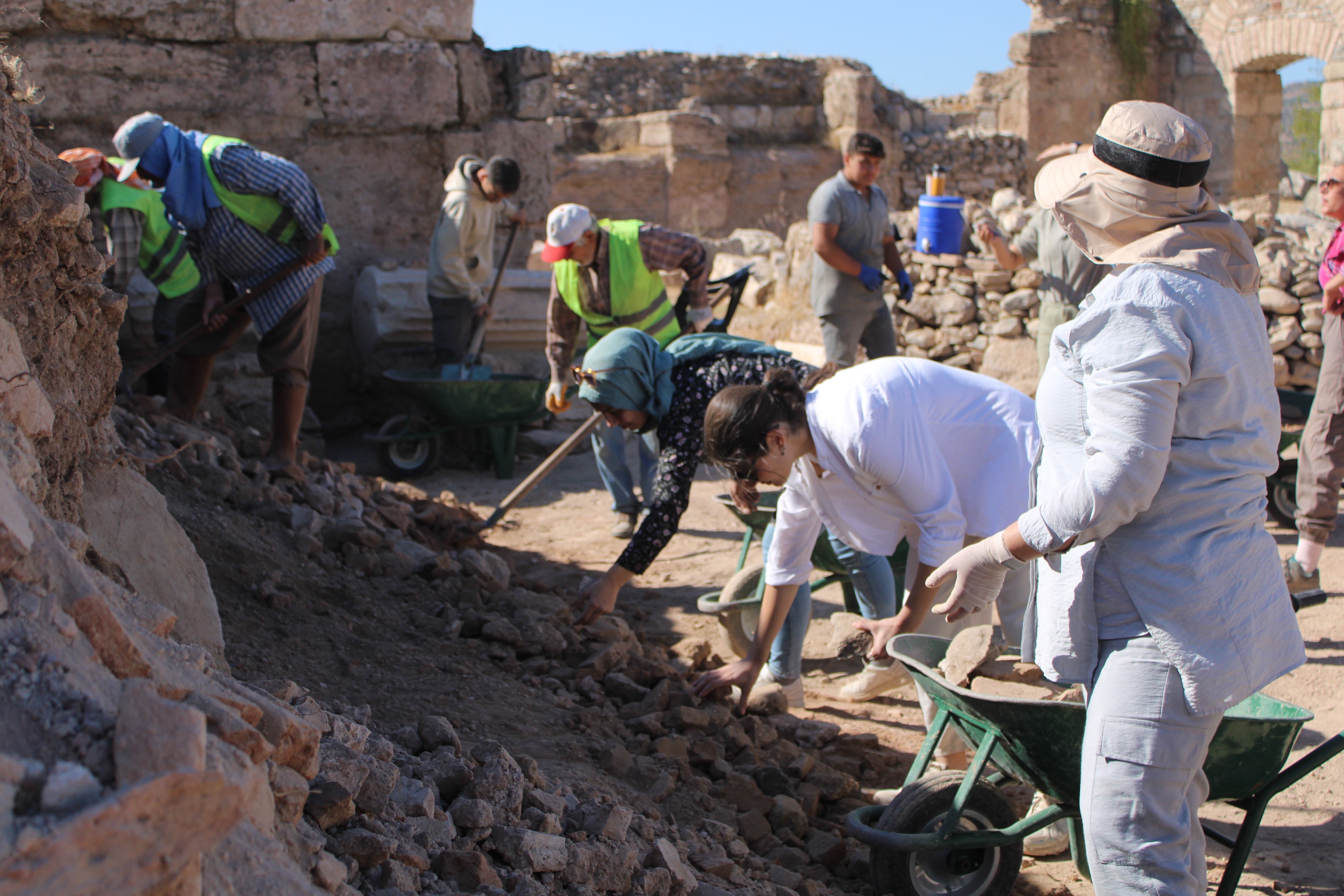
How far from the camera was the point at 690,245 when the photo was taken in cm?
526

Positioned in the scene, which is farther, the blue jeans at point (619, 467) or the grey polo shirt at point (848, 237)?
the grey polo shirt at point (848, 237)

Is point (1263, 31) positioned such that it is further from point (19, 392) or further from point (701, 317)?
point (19, 392)

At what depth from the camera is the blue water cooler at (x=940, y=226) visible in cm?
672

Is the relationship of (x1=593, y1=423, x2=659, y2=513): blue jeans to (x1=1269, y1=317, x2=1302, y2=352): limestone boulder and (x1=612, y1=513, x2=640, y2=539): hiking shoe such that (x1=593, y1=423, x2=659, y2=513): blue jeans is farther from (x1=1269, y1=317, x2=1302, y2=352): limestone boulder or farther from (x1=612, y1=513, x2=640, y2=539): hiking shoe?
(x1=1269, y1=317, x2=1302, y2=352): limestone boulder

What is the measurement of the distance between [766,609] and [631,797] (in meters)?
0.68

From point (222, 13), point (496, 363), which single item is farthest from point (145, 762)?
point (222, 13)

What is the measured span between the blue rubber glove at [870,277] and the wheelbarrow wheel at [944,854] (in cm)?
365

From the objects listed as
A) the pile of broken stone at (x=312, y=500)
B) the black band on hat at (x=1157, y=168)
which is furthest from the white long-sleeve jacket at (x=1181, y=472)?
the pile of broken stone at (x=312, y=500)

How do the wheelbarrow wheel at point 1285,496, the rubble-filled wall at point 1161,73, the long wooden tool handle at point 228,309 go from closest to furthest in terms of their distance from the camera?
1. the long wooden tool handle at point 228,309
2. the wheelbarrow wheel at point 1285,496
3. the rubble-filled wall at point 1161,73

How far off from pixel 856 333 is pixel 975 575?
4.17 meters

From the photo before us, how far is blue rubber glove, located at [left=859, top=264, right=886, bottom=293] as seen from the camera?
5.81 meters

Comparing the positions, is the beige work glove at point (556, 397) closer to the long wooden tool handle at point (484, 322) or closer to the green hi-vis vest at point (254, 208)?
the green hi-vis vest at point (254, 208)

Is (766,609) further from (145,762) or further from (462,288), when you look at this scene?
(462,288)

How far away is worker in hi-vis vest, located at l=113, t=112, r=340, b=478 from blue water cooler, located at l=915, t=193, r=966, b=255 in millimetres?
3566
